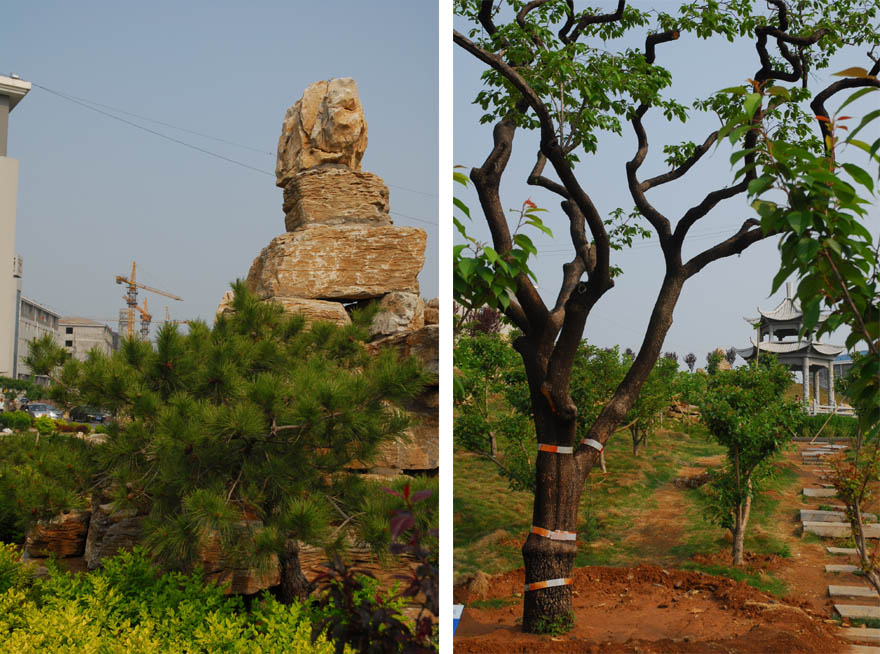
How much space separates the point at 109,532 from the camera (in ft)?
10.5

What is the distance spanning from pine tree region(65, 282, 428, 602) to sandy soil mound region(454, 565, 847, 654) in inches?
28.1

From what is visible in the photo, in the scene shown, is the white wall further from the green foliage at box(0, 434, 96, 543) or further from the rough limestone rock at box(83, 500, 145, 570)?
the rough limestone rock at box(83, 500, 145, 570)

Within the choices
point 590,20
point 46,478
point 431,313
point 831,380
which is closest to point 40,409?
point 431,313

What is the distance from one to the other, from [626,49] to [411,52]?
1210 millimetres

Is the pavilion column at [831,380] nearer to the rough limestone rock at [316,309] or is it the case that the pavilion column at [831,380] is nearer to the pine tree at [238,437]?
the pine tree at [238,437]

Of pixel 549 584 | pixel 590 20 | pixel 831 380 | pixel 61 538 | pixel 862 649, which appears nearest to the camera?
pixel 862 649

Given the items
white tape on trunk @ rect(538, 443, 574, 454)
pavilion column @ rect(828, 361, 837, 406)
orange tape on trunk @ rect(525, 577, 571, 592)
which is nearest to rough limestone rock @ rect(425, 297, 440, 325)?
white tape on trunk @ rect(538, 443, 574, 454)

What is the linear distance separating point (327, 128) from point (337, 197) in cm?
45

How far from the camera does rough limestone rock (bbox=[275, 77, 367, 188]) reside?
430cm

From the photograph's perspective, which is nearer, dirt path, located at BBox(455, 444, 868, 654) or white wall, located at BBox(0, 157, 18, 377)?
dirt path, located at BBox(455, 444, 868, 654)

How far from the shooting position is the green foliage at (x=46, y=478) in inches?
103

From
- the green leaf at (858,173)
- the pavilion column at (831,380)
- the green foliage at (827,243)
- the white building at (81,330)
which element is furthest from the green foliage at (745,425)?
the white building at (81,330)

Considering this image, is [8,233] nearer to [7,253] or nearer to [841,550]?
[7,253]

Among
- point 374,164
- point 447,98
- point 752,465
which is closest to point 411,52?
point 374,164
